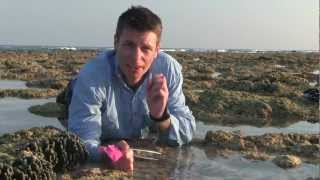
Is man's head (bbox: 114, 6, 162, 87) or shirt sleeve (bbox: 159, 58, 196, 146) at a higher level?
man's head (bbox: 114, 6, 162, 87)

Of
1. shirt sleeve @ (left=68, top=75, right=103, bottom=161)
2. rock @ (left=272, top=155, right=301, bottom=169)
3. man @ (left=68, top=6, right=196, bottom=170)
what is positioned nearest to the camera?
man @ (left=68, top=6, right=196, bottom=170)

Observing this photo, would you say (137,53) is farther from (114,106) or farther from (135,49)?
(114,106)

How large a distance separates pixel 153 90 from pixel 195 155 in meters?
1.13

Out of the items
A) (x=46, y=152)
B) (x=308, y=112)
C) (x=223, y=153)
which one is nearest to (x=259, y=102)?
(x=308, y=112)

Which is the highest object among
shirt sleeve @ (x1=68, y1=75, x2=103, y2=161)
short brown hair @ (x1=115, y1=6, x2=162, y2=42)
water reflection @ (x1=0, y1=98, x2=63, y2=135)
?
short brown hair @ (x1=115, y1=6, x2=162, y2=42)

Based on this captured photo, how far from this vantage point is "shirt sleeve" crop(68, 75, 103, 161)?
15.1 ft

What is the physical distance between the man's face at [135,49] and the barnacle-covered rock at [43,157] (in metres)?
0.78

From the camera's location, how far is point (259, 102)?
827cm

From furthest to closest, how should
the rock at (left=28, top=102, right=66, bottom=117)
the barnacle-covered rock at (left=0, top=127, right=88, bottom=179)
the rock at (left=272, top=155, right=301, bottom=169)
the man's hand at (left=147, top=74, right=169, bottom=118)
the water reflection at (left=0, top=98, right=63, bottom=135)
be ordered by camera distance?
the rock at (left=28, top=102, right=66, bottom=117)
the water reflection at (left=0, top=98, right=63, bottom=135)
the rock at (left=272, top=155, right=301, bottom=169)
the man's hand at (left=147, top=74, right=169, bottom=118)
the barnacle-covered rock at (left=0, top=127, right=88, bottom=179)

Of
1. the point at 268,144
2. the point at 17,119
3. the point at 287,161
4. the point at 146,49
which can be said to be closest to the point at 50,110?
the point at 17,119

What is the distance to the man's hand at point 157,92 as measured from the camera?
4160 mm

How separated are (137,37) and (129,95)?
28.6 inches

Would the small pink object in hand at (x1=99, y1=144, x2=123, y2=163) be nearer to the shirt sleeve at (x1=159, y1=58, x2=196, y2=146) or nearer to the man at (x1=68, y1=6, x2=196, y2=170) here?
the man at (x1=68, y1=6, x2=196, y2=170)

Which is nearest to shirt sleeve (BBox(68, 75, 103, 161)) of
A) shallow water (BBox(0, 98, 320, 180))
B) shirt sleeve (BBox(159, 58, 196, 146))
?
shallow water (BBox(0, 98, 320, 180))
